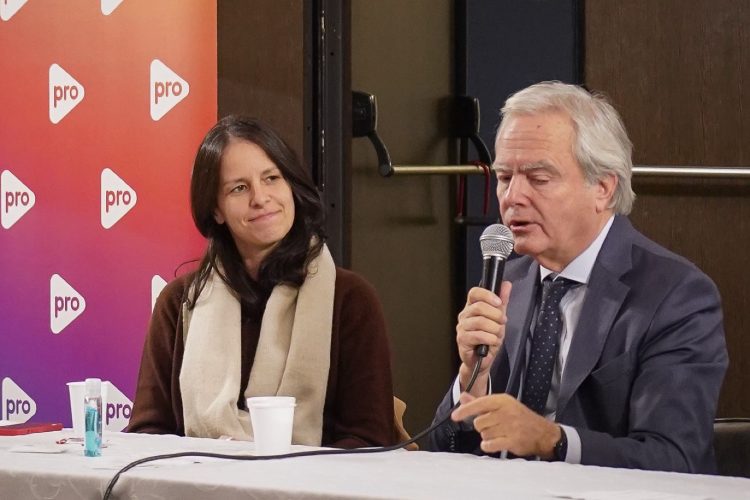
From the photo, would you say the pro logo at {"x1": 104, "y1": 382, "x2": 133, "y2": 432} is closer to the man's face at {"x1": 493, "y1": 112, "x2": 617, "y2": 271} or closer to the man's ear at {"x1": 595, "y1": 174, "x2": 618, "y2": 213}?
the man's face at {"x1": 493, "y1": 112, "x2": 617, "y2": 271}

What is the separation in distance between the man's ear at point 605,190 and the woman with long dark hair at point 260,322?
64 cm

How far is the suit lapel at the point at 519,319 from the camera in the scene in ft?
7.48

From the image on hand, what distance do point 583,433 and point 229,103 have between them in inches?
77.3

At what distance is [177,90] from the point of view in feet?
11.2

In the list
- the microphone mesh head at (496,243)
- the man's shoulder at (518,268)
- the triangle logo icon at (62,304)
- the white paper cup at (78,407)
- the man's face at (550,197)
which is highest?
the man's face at (550,197)

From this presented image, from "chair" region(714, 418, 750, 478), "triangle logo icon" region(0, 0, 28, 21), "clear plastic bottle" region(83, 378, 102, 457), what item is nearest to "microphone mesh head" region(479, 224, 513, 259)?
"chair" region(714, 418, 750, 478)

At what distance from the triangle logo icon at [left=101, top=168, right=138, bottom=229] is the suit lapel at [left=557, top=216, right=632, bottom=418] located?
5.40 feet

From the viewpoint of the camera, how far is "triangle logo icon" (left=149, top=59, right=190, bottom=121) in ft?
11.1

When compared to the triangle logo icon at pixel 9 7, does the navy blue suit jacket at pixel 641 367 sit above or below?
below

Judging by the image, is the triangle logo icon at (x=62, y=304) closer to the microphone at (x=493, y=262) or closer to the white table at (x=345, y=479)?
the white table at (x=345, y=479)

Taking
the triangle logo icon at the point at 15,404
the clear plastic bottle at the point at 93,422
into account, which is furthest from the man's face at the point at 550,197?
the triangle logo icon at the point at 15,404

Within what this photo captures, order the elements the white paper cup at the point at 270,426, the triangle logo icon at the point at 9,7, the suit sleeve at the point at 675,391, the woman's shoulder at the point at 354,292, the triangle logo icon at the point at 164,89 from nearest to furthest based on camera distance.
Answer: the white paper cup at the point at 270,426 → the suit sleeve at the point at 675,391 → the woman's shoulder at the point at 354,292 → the triangle logo icon at the point at 164,89 → the triangle logo icon at the point at 9,7

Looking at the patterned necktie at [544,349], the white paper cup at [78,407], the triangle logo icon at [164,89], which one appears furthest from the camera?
the triangle logo icon at [164,89]

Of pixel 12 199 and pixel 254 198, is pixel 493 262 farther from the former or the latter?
pixel 12 199
